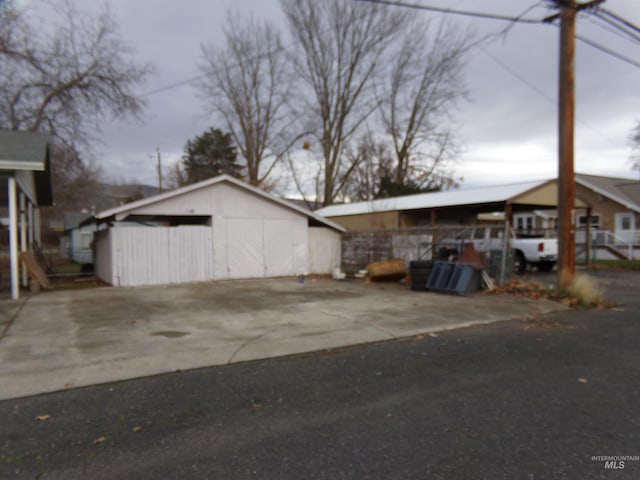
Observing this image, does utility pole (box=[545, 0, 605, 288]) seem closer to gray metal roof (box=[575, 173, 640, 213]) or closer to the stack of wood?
the stack of wood

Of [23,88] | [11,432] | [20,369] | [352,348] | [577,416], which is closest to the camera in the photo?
[11,432]

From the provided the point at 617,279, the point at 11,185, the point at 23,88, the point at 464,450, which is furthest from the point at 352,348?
the point at 23,88

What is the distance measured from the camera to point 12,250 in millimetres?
10203

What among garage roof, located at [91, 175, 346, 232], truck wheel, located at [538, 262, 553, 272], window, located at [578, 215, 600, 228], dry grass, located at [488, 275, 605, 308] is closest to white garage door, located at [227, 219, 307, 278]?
garage roof, located at [91, 175, 346, 232]

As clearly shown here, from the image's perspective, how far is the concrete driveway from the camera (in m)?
5.12

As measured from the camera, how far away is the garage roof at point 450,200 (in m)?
15.9

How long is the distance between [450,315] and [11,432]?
7.18 metres

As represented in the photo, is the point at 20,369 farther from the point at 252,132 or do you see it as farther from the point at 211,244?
the point at 252,132

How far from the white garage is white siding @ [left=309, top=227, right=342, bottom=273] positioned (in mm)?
42

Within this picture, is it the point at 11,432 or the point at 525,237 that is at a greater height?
the point at 525,237

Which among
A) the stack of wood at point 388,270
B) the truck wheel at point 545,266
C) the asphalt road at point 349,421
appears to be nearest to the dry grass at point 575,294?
the stack of wood at point 388,270

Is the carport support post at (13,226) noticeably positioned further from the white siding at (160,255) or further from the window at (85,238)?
the window at (85,238)

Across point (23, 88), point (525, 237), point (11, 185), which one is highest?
point (23, 88)

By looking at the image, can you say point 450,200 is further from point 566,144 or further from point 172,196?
point 172,196
